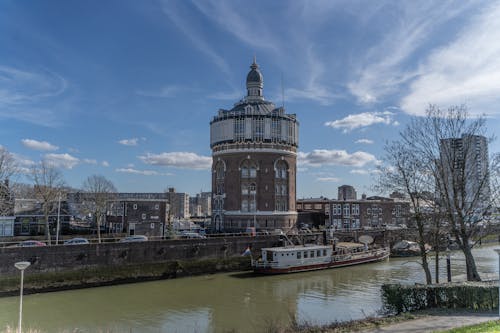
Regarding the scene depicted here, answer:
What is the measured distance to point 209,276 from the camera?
45.8 meters

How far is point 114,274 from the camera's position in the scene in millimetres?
41000

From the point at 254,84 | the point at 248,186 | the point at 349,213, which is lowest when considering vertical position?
the point at 349,213

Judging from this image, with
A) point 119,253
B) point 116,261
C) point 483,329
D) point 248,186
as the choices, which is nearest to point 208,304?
point 116,261

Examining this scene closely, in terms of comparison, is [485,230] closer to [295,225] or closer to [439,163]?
[439,163]

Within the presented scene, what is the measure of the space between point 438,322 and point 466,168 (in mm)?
12973

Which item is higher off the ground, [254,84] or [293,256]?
[254,84]

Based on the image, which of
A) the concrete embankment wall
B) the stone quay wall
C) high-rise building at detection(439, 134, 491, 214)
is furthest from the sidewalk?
the stone quay wall

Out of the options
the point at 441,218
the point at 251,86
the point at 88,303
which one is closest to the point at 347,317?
the point at 441,218

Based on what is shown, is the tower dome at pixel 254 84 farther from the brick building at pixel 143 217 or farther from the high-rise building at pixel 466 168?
the high-rise building at pixel 466 168

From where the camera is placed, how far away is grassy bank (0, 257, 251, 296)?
35812 millimetres

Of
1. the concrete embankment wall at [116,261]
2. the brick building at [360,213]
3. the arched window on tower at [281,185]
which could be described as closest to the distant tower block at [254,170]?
the arched window on tower at [281,185]

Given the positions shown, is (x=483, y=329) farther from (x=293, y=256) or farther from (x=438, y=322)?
(x=293, y=256)

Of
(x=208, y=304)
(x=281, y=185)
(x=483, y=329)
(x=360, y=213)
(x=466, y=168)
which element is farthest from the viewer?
(x=360, y=213)

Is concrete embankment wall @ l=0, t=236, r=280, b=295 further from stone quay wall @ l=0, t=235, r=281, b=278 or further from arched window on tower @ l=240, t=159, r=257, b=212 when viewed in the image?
arched window on tower @ l=240, t=159, r=257, b=212
